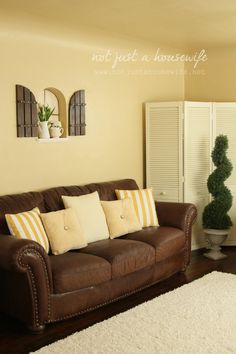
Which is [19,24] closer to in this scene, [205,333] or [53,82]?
[53,82]

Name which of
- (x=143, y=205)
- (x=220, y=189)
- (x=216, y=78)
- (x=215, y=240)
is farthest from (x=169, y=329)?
(x=216, y=78)

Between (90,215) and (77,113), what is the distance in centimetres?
122

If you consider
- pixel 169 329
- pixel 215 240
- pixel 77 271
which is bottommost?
pixel 169 329

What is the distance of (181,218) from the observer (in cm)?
497

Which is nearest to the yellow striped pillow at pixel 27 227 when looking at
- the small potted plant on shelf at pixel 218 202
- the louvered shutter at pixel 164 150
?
the louvered shutter at pixel 164 150

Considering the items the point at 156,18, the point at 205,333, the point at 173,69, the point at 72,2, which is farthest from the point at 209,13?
the point at 205,333

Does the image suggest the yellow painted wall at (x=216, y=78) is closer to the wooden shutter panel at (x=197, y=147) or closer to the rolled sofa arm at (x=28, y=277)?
the wooden shutter panel at (x=197, y=147)

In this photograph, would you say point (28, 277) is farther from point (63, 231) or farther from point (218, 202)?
point (218, 202)

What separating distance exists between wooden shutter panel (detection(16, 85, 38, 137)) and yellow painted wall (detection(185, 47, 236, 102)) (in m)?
2.47

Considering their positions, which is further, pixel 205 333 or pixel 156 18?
pixel 156 18

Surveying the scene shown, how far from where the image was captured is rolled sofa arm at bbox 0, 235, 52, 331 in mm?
3422

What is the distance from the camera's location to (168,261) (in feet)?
15.4

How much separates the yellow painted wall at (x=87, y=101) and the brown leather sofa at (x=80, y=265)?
0.99 ft

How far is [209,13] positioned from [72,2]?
1.23m
